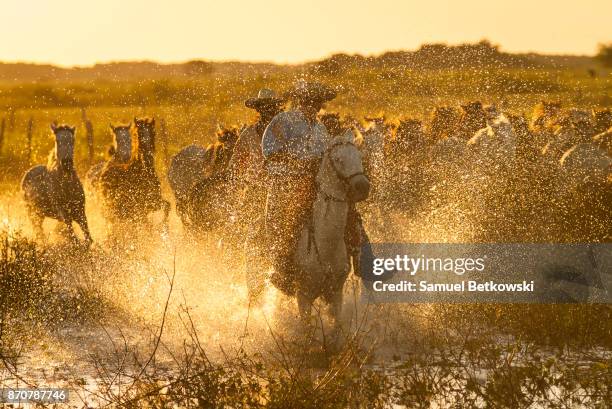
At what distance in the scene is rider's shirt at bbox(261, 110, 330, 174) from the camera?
1030 centimetres

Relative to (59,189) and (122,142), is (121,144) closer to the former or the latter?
(122,142)

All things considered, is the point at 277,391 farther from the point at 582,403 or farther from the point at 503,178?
the point at 503,178

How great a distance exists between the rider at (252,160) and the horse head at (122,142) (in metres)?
5.19

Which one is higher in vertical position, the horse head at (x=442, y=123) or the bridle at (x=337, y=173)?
the horse head at (x=442, y=123)

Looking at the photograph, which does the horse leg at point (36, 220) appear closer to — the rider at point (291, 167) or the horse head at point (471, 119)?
the horse head at point (471, 119)

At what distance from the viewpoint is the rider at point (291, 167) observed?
10.0 metres

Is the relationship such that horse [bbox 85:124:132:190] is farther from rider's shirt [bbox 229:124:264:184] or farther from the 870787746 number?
the 870787746 number

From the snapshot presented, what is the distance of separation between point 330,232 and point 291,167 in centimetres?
81

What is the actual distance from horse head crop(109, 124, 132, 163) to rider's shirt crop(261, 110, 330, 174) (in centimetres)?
733

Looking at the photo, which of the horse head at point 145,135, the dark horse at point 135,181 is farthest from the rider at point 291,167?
the dark horse at point 135,181

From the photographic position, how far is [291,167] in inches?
405

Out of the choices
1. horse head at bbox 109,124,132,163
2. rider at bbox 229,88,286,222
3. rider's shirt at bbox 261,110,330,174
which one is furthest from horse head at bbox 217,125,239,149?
rider's shirt at bbox 261,110,330,174

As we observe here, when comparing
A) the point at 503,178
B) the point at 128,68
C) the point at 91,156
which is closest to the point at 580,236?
the point at 503,178

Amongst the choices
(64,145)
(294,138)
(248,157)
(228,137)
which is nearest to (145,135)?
(64,145)
